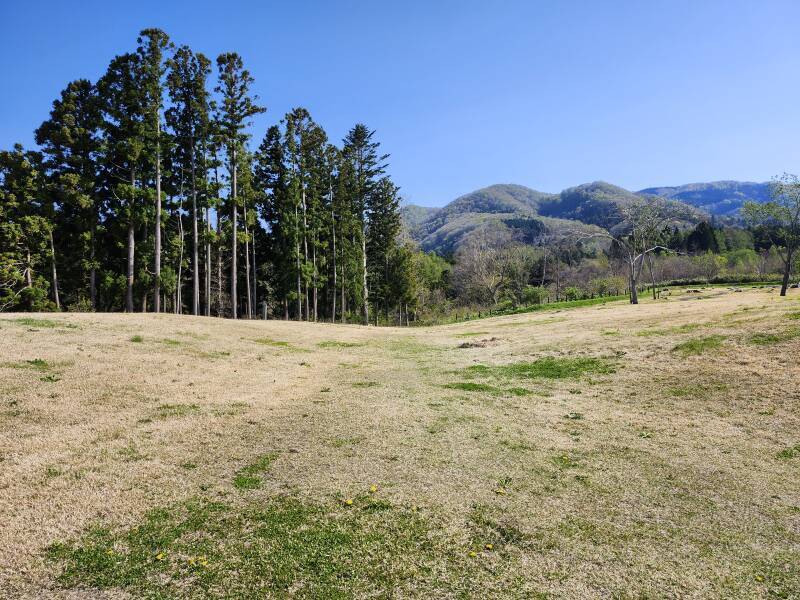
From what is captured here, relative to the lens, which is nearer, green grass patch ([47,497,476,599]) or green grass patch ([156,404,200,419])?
green grass patch ([47,497,476,599])

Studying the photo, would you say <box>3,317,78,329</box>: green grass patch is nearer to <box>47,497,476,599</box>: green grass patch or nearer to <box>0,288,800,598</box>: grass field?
<box>0,288,800,598</box>: grass field

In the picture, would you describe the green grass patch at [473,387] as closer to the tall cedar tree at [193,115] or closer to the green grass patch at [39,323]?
the green grass patch at [39,323]

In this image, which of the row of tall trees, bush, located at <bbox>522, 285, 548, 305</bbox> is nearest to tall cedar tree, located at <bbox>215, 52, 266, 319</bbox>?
the row of tall trees

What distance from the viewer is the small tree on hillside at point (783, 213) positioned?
111 ft

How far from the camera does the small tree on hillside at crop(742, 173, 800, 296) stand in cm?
3388

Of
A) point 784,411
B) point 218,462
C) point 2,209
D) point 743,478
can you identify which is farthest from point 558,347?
point 2,209

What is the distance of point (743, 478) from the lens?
7.23 m

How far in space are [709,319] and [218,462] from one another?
77.0 ft

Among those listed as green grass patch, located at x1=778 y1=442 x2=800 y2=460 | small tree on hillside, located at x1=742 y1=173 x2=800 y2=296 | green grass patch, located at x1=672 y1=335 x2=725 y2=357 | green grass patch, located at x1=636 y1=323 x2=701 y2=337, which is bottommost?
green grass patch, located at x1=778 y1=442 x2=800 y2=460

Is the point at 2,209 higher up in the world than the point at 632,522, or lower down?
higher up

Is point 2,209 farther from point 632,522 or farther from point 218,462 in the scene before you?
point 632,522

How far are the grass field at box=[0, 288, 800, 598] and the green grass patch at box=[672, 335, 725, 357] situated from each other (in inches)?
10.1

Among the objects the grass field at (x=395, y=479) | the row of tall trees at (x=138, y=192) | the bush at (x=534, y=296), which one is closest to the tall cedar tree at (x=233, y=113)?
the row of tall trees at (x=138, y=192)

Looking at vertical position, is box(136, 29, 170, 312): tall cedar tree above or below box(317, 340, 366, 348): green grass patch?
above
